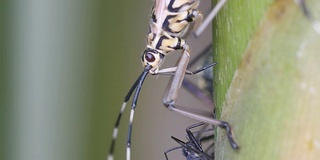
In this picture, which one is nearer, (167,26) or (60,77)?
(167,26)

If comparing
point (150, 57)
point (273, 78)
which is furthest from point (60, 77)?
point (273, 78)

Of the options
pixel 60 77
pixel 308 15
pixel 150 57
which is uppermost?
pixel 308 15

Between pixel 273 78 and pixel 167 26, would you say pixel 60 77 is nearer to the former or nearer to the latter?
pixel 167 26

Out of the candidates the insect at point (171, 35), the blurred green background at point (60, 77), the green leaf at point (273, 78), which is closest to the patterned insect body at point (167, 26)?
the insect at point (171, 35)

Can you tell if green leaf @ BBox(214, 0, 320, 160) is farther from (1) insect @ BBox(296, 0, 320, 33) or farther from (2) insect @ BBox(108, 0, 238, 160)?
(2) insect @ BBox(108, 0, 238, 160)

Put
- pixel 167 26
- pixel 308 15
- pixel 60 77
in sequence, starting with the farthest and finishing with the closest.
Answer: pixel 60 77, pixel 167 26, pixel 308 15

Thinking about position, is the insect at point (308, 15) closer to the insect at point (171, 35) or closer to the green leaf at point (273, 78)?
the green leaf at point (273, 78)

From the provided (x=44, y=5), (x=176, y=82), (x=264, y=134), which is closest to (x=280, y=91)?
(x=264, y=134)

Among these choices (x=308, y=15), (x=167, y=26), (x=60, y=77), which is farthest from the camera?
(x=60, y=77)

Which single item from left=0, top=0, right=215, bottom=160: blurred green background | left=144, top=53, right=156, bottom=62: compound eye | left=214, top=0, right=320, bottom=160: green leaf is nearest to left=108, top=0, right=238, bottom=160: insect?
left=144, top=53, right=156, bottom=62: compound eye
